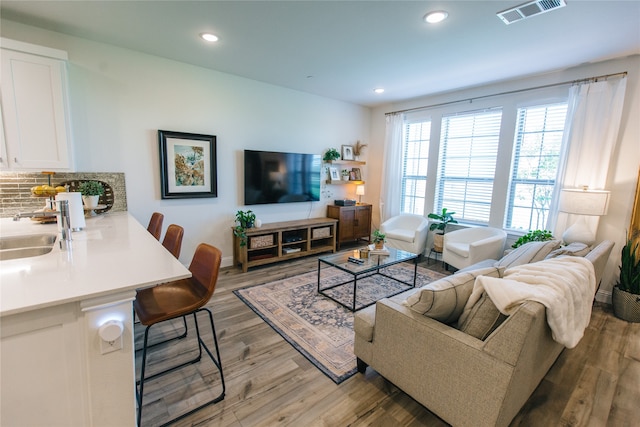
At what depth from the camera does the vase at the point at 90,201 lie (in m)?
2.74

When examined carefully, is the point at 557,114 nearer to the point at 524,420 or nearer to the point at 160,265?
the point at 524,420

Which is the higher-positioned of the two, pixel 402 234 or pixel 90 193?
pixel 90 193

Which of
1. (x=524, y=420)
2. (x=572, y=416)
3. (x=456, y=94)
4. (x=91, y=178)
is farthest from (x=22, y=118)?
(x=456, y=94)

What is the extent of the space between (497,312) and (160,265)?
1.74 m

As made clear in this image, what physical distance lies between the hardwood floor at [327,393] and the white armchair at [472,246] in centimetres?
136

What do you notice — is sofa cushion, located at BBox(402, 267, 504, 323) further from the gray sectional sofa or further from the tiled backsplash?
the tiled backsplash

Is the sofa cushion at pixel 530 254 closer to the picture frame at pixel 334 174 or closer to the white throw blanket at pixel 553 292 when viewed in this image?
the white throw blanket at pixel 553 292

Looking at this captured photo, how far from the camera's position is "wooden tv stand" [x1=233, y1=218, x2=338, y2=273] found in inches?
156

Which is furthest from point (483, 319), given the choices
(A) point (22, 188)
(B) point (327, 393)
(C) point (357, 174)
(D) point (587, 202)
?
(C) point (357, 174)

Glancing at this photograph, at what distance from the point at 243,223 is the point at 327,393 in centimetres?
263

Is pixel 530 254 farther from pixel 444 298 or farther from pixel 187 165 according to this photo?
pixel 187 165

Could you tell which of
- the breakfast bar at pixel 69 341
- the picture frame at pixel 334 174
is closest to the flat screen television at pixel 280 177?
the picture frame at pixel 334 174

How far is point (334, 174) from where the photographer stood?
5250 mm

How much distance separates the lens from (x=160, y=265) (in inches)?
56.0
